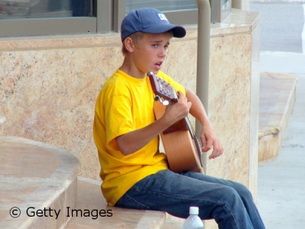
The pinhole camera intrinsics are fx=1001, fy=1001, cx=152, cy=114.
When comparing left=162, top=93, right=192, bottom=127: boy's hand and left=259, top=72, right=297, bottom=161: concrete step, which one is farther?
left=259, top=72, right=297, bottom=161: concrete step

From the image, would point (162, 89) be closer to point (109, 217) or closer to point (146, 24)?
point (146, 24)

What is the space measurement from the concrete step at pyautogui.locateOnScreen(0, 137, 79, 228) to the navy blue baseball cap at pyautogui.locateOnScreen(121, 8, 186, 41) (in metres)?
0.72

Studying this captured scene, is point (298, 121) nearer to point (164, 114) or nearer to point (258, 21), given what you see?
point (258, 21)

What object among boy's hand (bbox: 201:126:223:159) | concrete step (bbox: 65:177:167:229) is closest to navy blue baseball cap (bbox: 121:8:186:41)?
boy's hand (bbox: 201:126:223:159)

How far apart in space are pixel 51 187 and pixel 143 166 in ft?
1.42

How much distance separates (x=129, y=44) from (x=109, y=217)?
31.2 inches

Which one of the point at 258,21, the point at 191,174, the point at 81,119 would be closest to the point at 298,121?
the point at 258,21

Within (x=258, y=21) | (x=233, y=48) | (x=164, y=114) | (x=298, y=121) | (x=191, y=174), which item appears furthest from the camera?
(x=298, y=121)

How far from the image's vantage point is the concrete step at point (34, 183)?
158 inches

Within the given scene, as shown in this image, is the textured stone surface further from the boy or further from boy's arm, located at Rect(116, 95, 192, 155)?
boy's arm, located at Rect(116, 95, 192, 155)

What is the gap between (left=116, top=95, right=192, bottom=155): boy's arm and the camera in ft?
14.0

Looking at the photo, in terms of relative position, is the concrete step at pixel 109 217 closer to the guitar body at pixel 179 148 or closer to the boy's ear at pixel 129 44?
the guitar body at pixel 179 148

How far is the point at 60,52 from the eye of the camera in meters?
5.52
